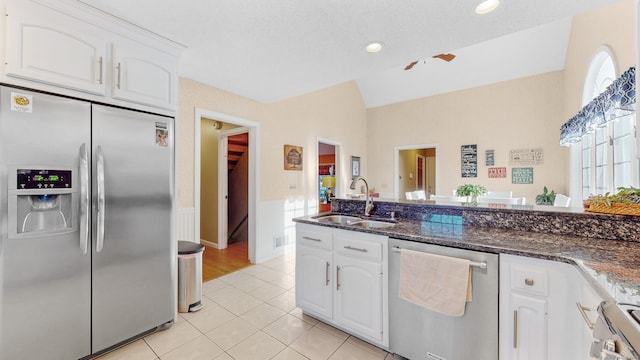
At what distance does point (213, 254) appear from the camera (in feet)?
13.4

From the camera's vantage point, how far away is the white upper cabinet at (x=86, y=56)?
1.44 m

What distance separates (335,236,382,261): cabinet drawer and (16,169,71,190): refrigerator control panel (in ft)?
5.94

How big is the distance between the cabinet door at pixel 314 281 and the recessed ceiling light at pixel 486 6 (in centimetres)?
199

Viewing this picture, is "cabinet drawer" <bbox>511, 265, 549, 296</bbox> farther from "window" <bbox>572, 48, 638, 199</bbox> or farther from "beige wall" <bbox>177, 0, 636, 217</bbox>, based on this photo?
"beige wall" <bbox>177, 0, 636, 217</bbox>

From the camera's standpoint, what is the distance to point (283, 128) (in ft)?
13.9

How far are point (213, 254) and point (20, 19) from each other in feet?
11.1

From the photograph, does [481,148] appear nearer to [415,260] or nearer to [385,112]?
[385,112]

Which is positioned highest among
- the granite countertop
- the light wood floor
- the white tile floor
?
the granite countertop

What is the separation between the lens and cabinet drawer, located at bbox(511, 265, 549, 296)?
4.09 feet

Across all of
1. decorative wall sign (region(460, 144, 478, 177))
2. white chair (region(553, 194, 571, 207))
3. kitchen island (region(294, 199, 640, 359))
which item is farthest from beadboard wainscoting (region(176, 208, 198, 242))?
decorative wall sign (region(460, 144, 478, 177))

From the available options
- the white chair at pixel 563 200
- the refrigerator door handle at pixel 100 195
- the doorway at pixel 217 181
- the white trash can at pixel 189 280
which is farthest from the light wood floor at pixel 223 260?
the white chair at pixel 563 200

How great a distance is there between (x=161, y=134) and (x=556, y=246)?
2711 mm

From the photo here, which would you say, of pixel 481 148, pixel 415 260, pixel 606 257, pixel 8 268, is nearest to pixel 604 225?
pixel 606 257

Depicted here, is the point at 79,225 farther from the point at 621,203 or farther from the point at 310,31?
the point at 621,203
